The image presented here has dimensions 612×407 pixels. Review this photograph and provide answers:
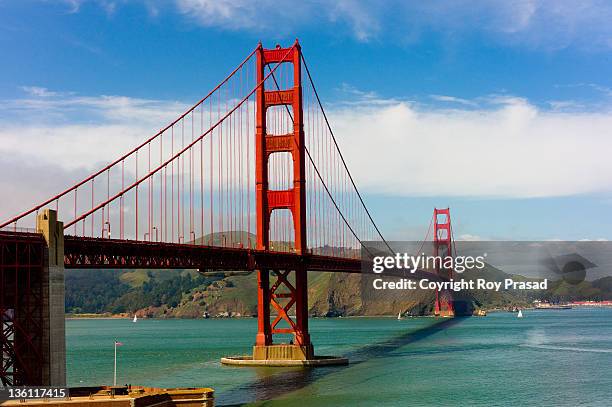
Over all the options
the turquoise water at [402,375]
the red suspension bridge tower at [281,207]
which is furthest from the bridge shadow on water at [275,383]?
the red suspension bridge tower at [281,207]

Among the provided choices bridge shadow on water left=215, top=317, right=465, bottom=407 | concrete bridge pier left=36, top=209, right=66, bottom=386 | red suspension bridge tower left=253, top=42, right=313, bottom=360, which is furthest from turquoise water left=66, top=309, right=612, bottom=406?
concrete bridge pier left=36, top=209, right=66, bottom=386

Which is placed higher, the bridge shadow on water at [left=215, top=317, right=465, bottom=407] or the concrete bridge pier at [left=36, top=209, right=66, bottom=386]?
the concrete bridge pier at [left=36, top=209, right=66, bottom=386]

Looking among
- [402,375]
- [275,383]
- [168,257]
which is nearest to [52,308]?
[168,257]

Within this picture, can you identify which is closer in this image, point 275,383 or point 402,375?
point 275,383

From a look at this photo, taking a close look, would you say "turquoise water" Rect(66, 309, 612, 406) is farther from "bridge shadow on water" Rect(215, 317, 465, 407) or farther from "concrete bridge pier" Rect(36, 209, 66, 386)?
"concrete bridge pier" Rect(36, 209, 66, 386)

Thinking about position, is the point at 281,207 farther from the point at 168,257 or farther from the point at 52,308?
the point at 52,308

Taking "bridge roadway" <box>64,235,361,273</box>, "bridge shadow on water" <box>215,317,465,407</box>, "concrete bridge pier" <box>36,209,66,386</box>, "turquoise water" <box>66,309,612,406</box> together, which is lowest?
"turquoise water" <box>66,309,612,406</box>

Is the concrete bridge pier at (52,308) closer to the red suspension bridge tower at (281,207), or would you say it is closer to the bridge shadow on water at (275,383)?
the bridge shadow on water at (275,383)

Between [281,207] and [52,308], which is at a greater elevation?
[281,207]

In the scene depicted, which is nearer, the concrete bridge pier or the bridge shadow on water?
the concrete bridge pier
